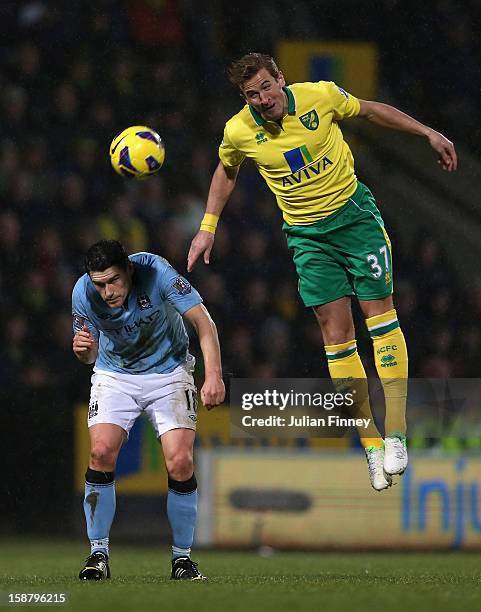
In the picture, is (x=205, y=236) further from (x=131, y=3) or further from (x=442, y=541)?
(x=131, y=3)

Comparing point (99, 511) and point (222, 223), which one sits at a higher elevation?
point (222, 223)

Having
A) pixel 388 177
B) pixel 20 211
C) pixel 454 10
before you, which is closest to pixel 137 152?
pixel 20 211

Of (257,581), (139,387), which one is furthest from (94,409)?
(257,581)

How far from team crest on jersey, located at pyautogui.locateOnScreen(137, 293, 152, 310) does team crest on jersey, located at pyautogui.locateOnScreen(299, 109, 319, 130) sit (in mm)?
1219

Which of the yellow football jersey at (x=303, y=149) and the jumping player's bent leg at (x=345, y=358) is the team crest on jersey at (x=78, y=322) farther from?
the jumping player's bent leg at (x=345, y=358)

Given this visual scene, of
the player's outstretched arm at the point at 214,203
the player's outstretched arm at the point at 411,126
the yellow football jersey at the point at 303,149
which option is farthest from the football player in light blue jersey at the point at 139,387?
the player's outstretched arm at the point at 411,126

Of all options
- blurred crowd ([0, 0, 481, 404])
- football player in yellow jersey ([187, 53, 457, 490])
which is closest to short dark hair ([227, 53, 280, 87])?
football player in yellow jersey ([187, 53, 457, 490])

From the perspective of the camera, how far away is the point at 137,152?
7.24 metres

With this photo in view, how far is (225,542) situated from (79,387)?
5.23 feet

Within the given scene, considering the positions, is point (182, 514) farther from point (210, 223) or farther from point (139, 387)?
point (210, 223)

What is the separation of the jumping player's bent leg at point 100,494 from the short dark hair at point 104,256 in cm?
80

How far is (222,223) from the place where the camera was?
1218 centimetres

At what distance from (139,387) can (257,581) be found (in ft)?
3.65

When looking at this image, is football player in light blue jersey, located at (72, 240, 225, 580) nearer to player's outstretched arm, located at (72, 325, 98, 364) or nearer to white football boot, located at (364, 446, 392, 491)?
player's outstretched arm, located at (72, 325, 98, 364)
